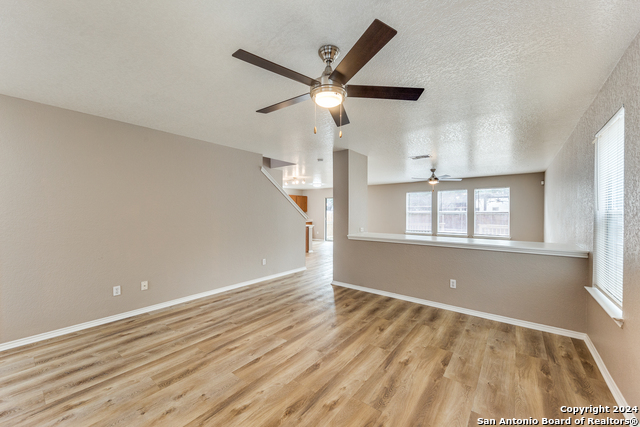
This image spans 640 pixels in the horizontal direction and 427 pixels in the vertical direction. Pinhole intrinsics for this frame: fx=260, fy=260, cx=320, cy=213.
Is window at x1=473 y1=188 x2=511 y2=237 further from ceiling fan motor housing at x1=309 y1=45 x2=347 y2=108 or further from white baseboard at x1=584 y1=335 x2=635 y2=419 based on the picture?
ceiling fan motor housing at x1=309 y1=45 x2=347 y2=108

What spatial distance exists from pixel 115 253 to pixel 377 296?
11.9 feet

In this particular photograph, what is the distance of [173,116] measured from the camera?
3037mm

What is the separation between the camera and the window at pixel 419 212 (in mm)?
8883

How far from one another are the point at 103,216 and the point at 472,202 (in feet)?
28.6

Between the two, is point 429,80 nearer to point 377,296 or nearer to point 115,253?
point 377,296

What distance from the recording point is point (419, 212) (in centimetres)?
908

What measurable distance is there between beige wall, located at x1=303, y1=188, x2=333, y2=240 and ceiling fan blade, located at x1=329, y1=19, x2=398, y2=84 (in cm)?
968

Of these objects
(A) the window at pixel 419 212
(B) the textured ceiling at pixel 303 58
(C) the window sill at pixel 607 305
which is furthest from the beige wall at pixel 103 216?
(A) the window at pixel 419 212

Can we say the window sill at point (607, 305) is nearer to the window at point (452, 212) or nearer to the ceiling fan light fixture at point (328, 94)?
the ceiling fan light fixture at point (328, 94)

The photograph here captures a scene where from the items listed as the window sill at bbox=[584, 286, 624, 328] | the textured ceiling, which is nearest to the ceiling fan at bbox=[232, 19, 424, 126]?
the textured ceiling

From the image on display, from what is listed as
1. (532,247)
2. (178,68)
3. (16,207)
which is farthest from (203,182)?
(532,247)

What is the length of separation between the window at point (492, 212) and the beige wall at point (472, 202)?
147 millimetres

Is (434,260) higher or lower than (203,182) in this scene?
lower

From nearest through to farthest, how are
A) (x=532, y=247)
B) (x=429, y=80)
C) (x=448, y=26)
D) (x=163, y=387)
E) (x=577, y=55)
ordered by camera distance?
(x=448, y=26), (x=577, y=55), (x=163, y=387), (x=429, y=80), (x=532, y=247)
